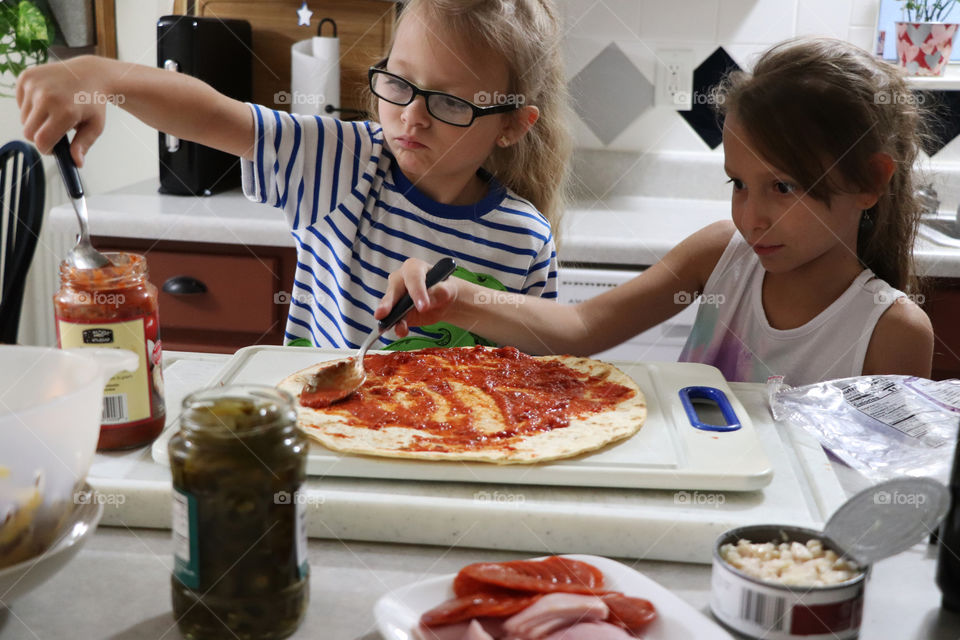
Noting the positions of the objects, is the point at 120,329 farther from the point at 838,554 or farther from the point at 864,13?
the point at 864,13

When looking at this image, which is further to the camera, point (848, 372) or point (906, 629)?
point (848, 372)

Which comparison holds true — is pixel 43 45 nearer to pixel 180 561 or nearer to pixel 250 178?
pixel 250 178

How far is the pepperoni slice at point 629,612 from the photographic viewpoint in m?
0.62

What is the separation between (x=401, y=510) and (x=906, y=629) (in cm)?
40

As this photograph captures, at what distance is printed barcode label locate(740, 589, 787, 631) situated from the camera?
615mm

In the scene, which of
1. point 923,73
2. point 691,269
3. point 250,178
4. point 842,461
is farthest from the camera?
point 923,73

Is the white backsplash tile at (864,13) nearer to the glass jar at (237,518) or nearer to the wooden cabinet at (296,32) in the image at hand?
the wooden cabinet at (296,32)

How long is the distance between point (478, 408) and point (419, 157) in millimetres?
477

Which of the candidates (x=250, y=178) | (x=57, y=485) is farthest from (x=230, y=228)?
(x=57, y=485)

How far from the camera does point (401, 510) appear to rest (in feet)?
2.59

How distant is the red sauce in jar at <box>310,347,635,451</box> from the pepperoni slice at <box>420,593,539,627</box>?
10.0 inches

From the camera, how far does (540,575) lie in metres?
0.66

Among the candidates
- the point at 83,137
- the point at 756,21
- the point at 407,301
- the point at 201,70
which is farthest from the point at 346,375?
the point at 756,21

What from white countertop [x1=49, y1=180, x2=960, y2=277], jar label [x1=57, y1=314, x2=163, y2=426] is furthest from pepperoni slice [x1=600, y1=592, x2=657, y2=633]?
white countertop [x1=49, y1=180, x2=960, y2=277]
